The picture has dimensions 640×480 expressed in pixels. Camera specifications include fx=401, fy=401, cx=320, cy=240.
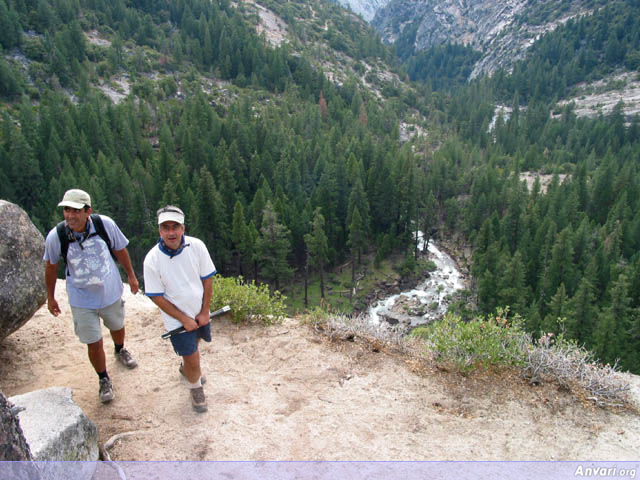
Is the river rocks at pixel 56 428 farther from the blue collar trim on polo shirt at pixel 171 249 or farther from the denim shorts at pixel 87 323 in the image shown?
the blue collar trim on polo shirt at pixel 171 249

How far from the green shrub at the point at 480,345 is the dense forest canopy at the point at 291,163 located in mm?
5080

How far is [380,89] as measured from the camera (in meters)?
132

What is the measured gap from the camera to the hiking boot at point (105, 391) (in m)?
5.98

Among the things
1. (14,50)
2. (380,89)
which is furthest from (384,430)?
(380,89)

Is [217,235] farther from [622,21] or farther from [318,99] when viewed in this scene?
[622,21]

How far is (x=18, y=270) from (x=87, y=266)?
227 cm

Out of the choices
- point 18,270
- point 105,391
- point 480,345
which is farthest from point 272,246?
point 105,391

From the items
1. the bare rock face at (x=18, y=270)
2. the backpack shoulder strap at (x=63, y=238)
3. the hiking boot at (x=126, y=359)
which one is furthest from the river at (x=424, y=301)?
the backpack shoulder strap at (x=63, y=238)

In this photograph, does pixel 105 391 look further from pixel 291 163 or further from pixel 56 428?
pixel 291 163

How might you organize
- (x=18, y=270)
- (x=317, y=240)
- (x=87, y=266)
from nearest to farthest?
(x=87, y=266), (x=18, y=270), (x=317, y=240)

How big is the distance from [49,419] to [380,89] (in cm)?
13937

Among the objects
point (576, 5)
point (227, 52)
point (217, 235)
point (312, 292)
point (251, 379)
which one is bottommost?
point (312, 292)

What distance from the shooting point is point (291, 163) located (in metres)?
56.0

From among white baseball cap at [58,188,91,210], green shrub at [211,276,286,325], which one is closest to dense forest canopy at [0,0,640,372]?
green shrub at [211,276,286,325]
